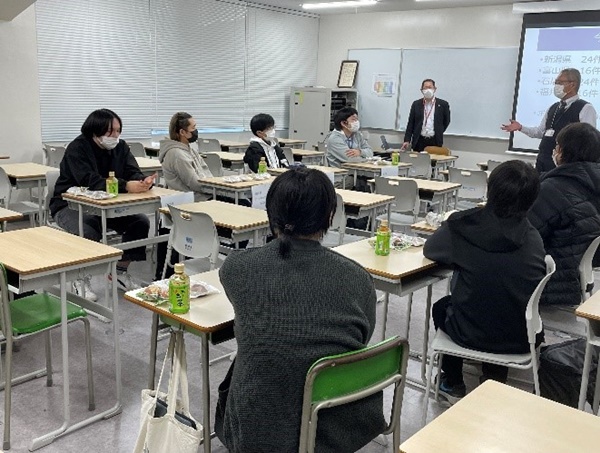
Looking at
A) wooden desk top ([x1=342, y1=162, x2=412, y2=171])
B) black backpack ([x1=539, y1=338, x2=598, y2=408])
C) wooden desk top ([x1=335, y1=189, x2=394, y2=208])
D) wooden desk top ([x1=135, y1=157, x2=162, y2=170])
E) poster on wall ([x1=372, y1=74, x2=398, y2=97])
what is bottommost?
black backpack ([x1=539, y1=338, x2=598, y2=408])

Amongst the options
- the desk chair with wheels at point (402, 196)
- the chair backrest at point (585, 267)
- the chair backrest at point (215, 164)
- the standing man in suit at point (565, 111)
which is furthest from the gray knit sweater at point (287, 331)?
the chair backrest at point (215, 164)

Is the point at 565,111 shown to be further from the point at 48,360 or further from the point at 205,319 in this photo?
the point at 48,360

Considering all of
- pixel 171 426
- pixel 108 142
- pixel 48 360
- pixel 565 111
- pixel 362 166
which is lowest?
pixel 48 360

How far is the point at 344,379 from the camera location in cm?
162

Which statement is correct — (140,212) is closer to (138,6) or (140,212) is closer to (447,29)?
(138,6)

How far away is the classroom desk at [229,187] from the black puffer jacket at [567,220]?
2.43 metres

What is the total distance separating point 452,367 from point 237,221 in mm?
1498

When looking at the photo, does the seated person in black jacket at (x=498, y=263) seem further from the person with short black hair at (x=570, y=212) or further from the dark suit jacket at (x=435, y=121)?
the dark suit jacket at (x=435, y=121)

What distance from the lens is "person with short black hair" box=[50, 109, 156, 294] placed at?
408 centimetres

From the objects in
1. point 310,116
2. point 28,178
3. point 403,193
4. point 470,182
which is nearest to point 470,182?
point 470,182

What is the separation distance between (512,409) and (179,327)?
117cm

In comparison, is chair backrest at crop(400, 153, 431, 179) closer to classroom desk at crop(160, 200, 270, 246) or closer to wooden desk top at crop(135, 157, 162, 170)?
wooden desk top at crop(135, 157, 162, 170)

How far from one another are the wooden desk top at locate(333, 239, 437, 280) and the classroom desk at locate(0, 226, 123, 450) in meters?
1.14

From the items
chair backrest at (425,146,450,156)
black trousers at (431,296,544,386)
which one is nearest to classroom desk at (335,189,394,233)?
black trousers at (431,296,544,386)
